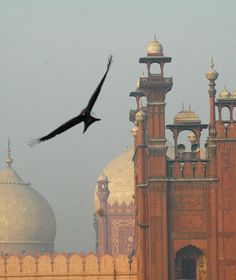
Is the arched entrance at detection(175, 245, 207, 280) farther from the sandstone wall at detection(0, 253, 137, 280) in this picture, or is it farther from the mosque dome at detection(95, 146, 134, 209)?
the mosque dome at detection(95, 146, 134, 209)

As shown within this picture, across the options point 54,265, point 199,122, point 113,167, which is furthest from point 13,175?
point 199,122

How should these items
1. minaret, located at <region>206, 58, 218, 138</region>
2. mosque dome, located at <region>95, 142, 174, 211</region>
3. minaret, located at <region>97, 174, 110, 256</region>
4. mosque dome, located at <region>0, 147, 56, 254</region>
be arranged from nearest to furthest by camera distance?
minaret, located at <region>206, 58, 218, 138</region>, minaret, located at <region>97, 174, 110, 256</region>, mosque dome, located at <region>0, 147, 56, 254</region>, mosque dome, located at <region>95, 142, 174, 211</region>

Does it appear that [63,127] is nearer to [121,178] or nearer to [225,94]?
[225,94]

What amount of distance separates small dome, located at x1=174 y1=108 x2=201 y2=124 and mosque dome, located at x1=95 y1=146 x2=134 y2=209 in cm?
2908

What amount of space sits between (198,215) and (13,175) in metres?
34.0

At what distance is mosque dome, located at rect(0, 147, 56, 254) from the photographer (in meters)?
72.4

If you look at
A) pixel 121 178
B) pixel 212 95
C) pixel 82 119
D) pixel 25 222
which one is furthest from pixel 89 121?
pixel 121 178

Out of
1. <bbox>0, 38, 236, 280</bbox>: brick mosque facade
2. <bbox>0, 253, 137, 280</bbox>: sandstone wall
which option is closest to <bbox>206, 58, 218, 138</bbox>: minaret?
<bbox>0, 38, 236, 280</bbox>: brick mosque facade

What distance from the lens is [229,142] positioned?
4434 cm

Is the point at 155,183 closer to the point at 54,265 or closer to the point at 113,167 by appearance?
the point at 54,265

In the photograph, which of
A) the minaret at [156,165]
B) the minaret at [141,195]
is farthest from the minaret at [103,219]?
the minaret at [156,165]

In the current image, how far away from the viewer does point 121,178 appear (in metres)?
75.9

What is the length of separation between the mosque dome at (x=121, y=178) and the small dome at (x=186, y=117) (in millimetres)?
29078

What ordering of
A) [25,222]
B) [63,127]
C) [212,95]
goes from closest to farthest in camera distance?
[63,127] → [212,95] → [25,222]
